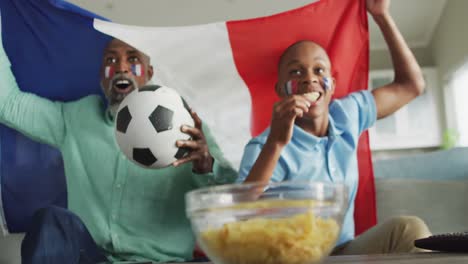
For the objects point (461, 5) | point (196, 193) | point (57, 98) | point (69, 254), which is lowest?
point (69, 254)

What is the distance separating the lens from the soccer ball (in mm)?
1333

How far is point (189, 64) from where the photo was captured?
1.87 meters

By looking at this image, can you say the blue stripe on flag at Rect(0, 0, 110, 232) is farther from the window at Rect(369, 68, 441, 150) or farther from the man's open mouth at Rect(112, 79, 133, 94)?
the window at Rect(369, 68, 441, 150)

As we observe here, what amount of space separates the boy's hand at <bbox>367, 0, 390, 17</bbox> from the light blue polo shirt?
9.6 inches

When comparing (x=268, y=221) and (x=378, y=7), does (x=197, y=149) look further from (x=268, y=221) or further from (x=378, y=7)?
(x=268, y=221)

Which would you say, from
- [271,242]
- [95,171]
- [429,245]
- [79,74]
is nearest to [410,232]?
[429,245]

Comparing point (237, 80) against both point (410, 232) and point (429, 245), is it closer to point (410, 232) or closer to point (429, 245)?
point (410, 232)

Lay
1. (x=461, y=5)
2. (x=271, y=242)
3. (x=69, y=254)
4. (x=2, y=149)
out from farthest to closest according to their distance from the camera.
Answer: (x=461, y=5) → (x=2, y=149) → (x=69, y=254) → (x=271, y=242)

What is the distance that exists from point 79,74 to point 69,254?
619 mm

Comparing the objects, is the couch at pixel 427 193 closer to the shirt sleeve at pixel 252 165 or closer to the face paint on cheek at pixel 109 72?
the shirt sleeve at pixel 252 165

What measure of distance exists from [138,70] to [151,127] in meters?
0.42

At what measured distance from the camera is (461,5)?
3902 mm

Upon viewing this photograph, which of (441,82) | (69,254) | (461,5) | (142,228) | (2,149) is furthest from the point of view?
(441,82)

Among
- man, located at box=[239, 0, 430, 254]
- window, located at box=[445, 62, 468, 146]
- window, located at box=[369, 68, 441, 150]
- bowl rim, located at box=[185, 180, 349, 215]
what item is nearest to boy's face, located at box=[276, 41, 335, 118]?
man, located at box=[239, 0, 430, 254]
